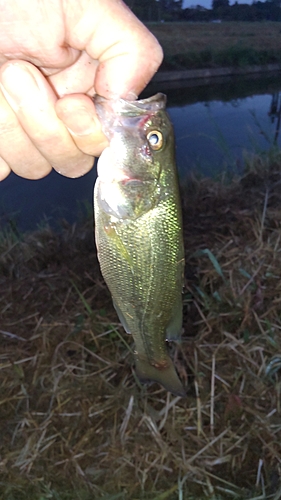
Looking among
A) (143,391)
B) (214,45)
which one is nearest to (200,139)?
(143,391)

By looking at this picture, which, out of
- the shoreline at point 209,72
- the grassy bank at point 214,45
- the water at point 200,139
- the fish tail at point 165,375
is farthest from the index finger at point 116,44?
the grassy bank at point 214,45

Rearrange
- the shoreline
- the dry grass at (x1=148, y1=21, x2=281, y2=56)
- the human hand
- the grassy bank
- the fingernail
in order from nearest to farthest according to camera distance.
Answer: the human hand → the fingernail → the shoreline → the grassy bank → the dry grass at (x1=148, y1=21, x2=281, y2=56)

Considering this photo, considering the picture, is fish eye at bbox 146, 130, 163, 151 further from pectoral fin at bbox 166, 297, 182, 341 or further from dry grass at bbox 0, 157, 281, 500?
dry grass at bbox 0, 157, 281, 500

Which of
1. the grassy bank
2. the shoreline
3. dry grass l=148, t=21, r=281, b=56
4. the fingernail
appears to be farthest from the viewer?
dry grass l=148, t=21, r=281, b=56

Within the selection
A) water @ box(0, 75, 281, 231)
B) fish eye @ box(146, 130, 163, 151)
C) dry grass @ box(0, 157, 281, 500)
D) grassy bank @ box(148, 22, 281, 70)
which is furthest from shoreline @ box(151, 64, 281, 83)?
fish eye @ box(146, 130, 163, 151)

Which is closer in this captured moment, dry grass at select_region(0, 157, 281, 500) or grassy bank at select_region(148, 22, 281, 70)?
dry grass at select_region(0, 157, 281, 500)

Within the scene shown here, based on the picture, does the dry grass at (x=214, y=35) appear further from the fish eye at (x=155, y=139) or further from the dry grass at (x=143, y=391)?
the fish eye at (x=155, y=139)

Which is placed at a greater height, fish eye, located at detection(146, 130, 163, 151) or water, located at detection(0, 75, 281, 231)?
fish eye, located at detection(146, 130, 163, 151)
